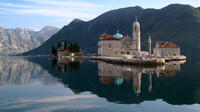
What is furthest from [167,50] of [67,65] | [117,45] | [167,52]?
[67,65]

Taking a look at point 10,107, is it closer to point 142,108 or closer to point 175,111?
point 142,108

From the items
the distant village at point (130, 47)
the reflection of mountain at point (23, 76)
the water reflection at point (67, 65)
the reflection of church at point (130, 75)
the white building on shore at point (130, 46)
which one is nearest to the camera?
the reflection of church at point (130, 75)

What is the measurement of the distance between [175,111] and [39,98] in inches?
680

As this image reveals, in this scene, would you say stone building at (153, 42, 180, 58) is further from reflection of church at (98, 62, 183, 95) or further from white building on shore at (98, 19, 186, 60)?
reflection of church at (98, 62, 183, 95)

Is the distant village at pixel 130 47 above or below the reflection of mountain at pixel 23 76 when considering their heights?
above

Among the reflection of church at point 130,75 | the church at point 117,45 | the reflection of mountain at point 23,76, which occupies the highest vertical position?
the church at point 117,45

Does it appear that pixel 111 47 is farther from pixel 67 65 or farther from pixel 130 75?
pixel 130 75

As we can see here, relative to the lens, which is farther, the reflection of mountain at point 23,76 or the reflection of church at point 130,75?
the reflection of mountain at point 23,76

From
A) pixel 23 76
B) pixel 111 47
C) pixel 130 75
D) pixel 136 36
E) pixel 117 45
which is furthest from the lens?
pixel 111 47

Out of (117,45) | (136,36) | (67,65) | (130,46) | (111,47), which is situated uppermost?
(136,36)

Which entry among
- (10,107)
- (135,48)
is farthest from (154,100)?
(135,48)

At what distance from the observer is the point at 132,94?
31.8 metres

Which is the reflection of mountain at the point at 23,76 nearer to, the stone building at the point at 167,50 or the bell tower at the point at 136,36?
the bell tower at the point at 136,36

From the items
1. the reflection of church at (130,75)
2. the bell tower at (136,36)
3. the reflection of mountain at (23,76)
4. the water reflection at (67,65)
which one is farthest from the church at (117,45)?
the reflection of church at (130,75)
